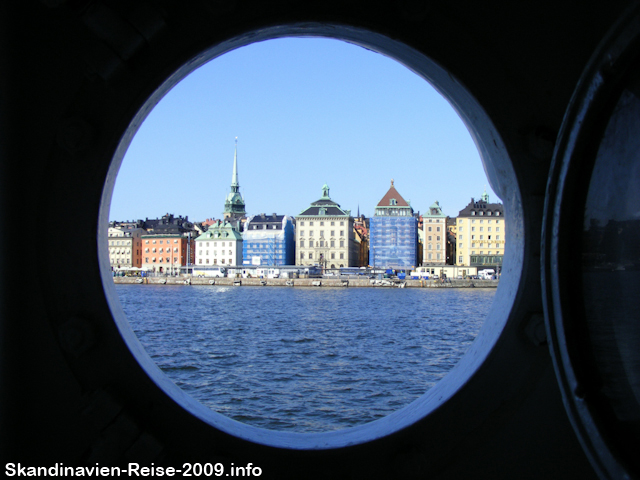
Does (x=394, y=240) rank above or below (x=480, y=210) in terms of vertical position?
below

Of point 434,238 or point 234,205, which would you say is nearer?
point 434,238

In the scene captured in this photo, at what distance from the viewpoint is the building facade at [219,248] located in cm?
9275

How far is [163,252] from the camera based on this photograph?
96.8 m

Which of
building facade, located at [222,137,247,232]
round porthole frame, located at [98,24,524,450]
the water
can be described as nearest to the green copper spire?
building facade, located at [222,137,247,232]

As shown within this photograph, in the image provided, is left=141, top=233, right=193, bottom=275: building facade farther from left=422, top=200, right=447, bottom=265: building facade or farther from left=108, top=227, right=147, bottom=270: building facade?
left=422, top=200, right=447, bottom=265: building facade

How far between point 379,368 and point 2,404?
17.6m

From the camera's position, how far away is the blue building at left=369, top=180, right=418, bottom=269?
272 feet

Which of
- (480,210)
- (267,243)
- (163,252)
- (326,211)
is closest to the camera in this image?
(480,210)

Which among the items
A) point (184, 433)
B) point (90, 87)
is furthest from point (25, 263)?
point (184, 433)

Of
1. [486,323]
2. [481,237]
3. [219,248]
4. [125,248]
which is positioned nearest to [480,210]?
[481,237]

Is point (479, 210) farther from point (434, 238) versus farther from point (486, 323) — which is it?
point (486, 323)

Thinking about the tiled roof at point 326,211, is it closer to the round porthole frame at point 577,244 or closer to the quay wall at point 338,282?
the quay wall at point 338,282

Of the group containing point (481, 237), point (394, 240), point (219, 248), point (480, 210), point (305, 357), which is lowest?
point (305, 357)

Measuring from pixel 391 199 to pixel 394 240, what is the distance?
23.3 ft
